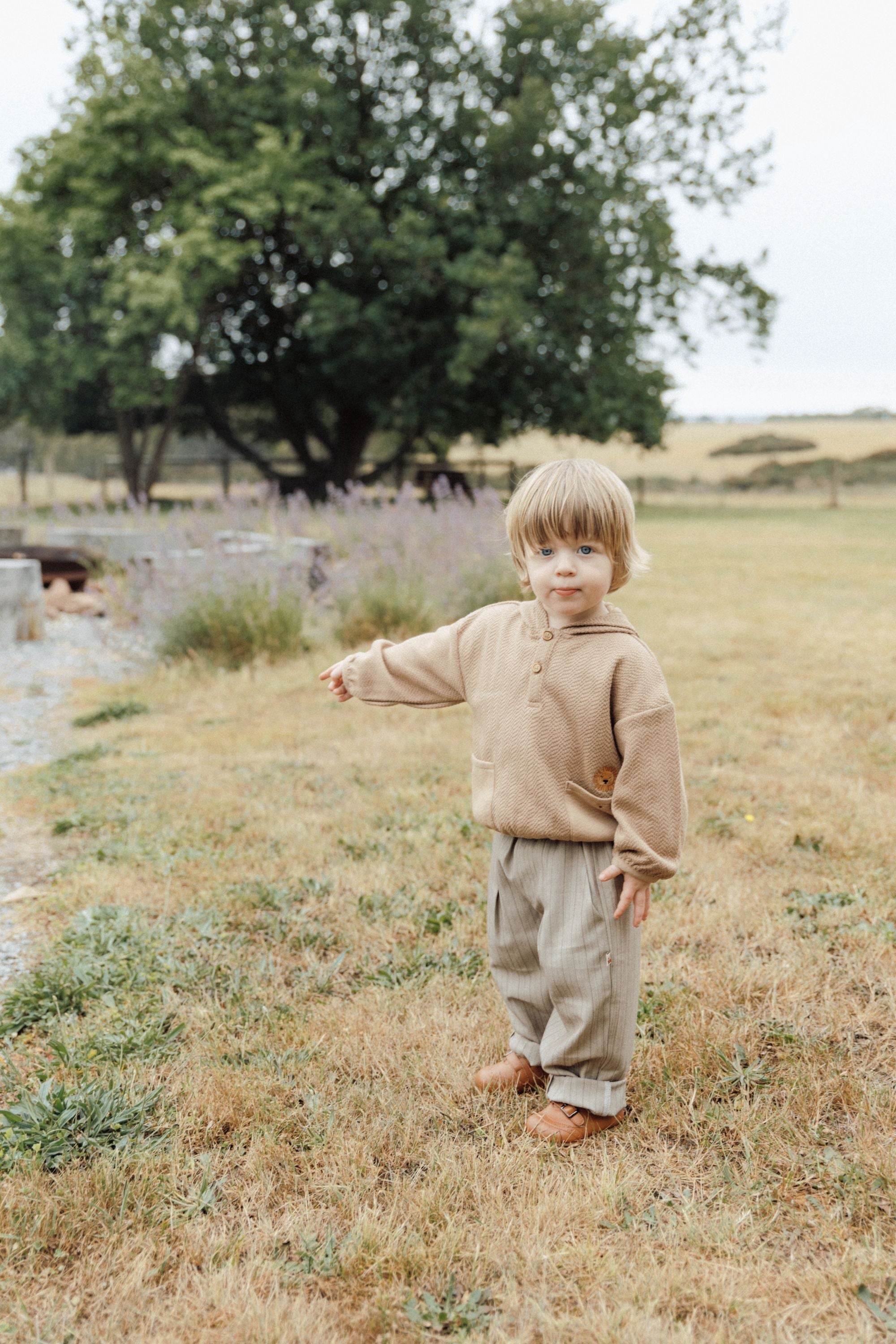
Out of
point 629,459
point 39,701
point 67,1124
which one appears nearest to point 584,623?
point 67,1124

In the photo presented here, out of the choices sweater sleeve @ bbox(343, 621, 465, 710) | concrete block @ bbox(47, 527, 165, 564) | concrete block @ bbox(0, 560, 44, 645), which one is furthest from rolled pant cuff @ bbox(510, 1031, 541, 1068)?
concrete block @ bbox(0, 560, 44, 645)

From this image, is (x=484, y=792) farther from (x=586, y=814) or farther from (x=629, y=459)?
(x=629, y=459)

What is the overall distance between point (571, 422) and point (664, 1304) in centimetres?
2073

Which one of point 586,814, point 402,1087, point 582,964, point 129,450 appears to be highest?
point 129,450

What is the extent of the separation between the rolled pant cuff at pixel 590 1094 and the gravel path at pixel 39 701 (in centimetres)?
160

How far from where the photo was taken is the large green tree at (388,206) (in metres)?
18.6

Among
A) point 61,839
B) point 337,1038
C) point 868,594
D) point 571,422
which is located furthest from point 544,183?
point 337,1038

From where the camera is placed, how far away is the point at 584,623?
220 cm

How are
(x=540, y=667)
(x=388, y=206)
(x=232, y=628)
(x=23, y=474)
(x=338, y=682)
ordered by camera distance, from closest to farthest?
(x=540, y=667) → (x=338, y=682) → (x=232, y=628) → (x=388, y=206) → (x=23, y=474)

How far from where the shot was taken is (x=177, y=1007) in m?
2.69

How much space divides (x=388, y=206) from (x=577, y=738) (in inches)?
810

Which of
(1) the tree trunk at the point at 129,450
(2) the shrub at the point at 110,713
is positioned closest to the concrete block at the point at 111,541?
(2) the shrub at the point at 110,713

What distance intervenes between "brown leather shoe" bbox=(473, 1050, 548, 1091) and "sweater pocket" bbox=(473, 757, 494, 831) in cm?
56

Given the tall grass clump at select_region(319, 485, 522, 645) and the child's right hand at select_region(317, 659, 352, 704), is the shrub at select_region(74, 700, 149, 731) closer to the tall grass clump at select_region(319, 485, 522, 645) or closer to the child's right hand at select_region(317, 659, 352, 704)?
the tall grass clump at select_region(319, 485, 522, 645)
